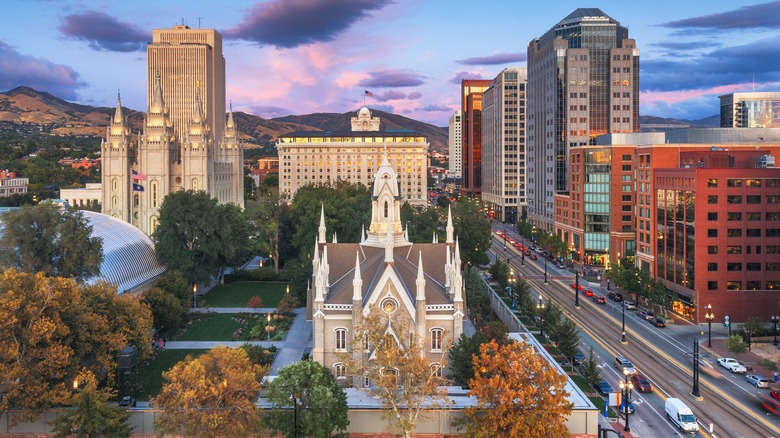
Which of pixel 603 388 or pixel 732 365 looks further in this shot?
pixel 732 365

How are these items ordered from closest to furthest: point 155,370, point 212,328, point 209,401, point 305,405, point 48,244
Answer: point 209,401, point 305,405, point 155,370, point 48,244, point 212,328

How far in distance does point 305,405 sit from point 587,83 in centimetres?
11350

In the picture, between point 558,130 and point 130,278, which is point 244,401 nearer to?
point 130,278

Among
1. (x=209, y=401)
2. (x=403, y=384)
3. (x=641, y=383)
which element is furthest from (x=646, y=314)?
(x=209, y=401)

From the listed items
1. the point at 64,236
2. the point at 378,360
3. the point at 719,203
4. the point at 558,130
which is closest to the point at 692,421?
the point at 378,360

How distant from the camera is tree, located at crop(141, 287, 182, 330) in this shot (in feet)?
201

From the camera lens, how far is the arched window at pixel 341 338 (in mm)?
51184

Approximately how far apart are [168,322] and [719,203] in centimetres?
6282

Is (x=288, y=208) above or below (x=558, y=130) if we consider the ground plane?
below

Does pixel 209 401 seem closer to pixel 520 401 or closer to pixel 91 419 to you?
pixel 91 419

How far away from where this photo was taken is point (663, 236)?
267ft

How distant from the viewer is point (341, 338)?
51.2 m

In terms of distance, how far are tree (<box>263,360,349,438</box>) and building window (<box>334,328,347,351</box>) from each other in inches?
495

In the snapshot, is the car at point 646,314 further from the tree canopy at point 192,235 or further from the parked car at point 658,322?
the tree canopy at point 192,235
